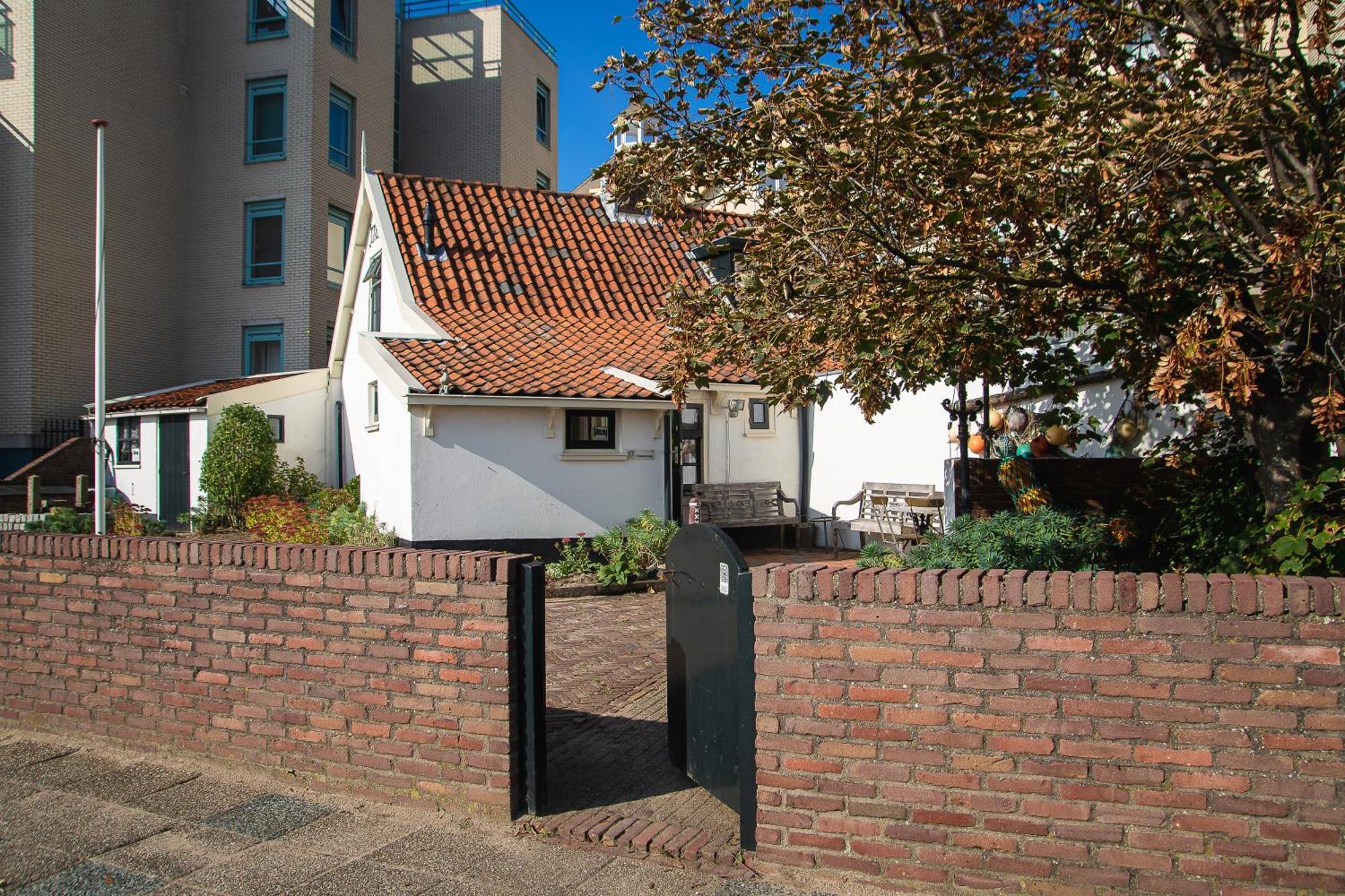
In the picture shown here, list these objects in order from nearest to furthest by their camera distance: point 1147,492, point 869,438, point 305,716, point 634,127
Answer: point 305,716 → point 634,127 → point 1147,492 → point 869,438

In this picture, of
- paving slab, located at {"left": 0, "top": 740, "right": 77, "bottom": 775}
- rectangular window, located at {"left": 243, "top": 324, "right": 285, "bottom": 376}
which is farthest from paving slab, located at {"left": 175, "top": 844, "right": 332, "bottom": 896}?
rectangular window, located at {"left": 243, "top": 324, "right": 285, "bottom": 376}

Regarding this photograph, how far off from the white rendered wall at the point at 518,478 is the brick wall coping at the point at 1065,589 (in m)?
8.93

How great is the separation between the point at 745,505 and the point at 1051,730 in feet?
38.0

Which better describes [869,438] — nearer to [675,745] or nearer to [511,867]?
[675,745]

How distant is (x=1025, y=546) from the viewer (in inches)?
256

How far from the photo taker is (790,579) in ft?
13.6

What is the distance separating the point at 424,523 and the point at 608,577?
104 inches

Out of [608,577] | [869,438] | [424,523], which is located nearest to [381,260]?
[424,523]

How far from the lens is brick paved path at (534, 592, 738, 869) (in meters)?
4.49

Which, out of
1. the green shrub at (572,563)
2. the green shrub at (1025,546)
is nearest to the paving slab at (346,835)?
the green shrub at (1025,546)

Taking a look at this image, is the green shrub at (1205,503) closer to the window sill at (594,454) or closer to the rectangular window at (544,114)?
the window sill at (594,454)

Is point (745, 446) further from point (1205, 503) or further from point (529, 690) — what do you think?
point (529, 690)

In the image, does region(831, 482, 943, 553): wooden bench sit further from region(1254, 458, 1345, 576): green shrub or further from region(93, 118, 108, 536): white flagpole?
region(93, 118, 108, 536): white flagpole

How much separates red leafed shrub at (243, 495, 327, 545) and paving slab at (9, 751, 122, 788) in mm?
7687
